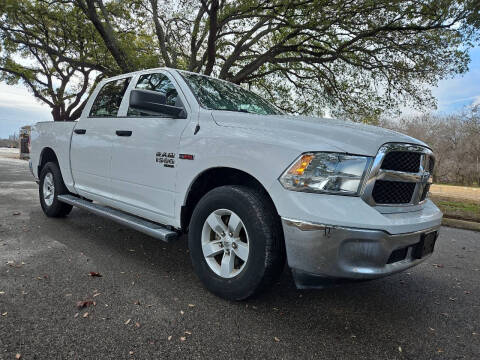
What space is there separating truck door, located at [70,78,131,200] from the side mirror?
3.10ft

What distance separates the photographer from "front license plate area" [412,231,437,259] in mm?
2402

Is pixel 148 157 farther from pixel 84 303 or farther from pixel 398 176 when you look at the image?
pixel 398 176

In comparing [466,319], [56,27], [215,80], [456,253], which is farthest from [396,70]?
[56,27]

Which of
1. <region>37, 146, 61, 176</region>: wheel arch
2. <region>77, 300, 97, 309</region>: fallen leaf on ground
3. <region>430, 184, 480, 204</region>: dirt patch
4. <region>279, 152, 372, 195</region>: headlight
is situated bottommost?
<region>430, 184, 480, 204</region>: dirt patch

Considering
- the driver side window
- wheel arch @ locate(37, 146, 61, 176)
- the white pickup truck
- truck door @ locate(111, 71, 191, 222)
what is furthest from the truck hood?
wheel arch @ locate(37, 146, 61, 176)

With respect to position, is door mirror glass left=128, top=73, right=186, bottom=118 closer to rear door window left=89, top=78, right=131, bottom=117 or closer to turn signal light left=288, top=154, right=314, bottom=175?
rear door window left=89, top=78, right=131, bottom=117

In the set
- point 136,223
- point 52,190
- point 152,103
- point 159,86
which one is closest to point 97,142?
point 159,86

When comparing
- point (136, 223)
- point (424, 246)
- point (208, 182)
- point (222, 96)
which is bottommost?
point (136, 223)

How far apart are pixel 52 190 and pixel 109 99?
1.89 metres

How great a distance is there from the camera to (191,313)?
2.46 meters

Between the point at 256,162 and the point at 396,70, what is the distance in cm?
1231

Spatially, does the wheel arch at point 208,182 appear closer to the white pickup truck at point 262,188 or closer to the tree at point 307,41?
the white pickup truck at point 262,188

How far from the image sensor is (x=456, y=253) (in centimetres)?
462

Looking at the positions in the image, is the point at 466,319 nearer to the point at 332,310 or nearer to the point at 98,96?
the point at 332,310
